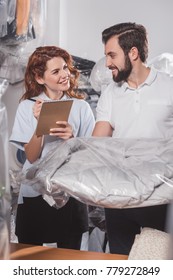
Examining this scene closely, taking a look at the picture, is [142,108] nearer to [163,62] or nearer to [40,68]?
[163,62]

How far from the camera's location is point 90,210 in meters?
1.47

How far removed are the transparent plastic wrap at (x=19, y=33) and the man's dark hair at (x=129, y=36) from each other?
0.92 ft

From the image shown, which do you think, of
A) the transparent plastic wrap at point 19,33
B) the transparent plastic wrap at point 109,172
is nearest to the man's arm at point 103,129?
the transparent plastic wrap at point 109,172

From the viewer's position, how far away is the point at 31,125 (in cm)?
124

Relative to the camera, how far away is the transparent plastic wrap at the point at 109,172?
769 millimetres

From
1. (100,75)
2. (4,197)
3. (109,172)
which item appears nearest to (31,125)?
(100,75)

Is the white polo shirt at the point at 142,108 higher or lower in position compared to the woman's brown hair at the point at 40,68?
lower

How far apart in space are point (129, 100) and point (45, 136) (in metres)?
0.27

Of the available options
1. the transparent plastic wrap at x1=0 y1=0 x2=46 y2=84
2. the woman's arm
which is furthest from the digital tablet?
the transparent plastic wrap at x1=0 y1=0 x2=46 y2=84

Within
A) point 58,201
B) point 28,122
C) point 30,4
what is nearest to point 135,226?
point 58,201

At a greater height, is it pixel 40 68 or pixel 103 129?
pixel 40 68

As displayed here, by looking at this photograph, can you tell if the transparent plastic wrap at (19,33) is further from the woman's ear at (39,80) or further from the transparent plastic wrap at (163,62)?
the transparent plastic wrap at (163,62)

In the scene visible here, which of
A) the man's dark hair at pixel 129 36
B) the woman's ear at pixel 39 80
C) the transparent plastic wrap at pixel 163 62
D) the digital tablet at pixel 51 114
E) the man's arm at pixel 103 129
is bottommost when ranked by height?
the man's arm at pixel 103 129
